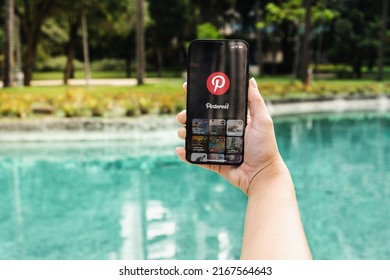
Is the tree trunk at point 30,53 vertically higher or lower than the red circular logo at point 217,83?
lower

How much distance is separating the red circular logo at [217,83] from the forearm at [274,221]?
0.51 metres

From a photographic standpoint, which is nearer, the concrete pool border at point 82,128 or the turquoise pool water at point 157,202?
the turquoise pool water at point 157,202

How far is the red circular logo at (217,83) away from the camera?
2842 millimetres

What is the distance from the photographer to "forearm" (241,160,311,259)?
2.01 metres

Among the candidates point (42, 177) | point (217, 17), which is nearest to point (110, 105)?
point (42, 177)

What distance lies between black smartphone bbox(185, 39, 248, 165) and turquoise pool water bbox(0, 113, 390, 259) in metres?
4.05

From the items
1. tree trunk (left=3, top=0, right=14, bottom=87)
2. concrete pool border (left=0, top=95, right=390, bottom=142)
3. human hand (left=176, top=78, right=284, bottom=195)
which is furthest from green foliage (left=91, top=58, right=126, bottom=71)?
human hand (left=176, top=78, right=284, bottom=195)

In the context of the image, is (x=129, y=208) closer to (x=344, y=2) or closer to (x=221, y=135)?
(x=221, y=135)

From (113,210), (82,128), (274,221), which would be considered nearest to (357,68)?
(82,128)

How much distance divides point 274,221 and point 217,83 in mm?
944

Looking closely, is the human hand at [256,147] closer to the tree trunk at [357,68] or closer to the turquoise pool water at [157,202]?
the turquoise pool water at [157,202]

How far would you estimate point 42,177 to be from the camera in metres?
11.0

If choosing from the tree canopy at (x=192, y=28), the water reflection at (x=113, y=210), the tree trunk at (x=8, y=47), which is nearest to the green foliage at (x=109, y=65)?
the tree canopy at (x=192, y=28)

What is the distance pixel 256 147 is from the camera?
2709 mm
